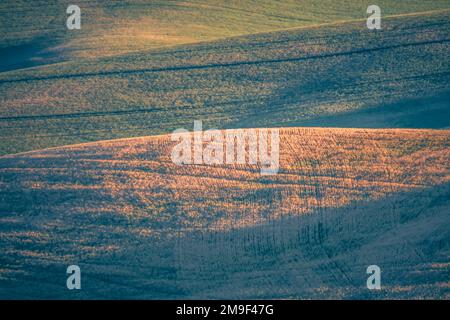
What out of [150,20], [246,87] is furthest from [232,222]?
[150,20]

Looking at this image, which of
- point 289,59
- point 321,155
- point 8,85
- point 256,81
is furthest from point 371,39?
point 8,85

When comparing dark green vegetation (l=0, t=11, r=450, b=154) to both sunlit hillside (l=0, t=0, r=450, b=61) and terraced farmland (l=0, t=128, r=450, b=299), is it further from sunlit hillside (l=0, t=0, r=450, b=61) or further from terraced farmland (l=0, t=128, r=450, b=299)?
terraced farmland (l=0, t=128, r=450, b=299)

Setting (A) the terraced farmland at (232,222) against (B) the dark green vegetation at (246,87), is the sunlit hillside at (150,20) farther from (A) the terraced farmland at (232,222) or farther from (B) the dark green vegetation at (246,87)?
(A) the terraced farmland at (232,222)

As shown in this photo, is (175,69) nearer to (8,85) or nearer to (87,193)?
(8,85)

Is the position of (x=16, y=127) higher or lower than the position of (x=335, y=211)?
higher

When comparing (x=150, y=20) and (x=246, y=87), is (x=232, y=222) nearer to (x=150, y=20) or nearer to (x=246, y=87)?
(x=246, y=87)

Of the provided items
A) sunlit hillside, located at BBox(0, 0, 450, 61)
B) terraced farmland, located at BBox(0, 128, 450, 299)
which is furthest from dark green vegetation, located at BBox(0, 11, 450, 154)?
terraced farmland, located at BBox(0, 128, 450, 299)

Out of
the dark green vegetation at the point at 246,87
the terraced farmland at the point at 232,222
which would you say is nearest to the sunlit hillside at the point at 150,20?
the dark green vegetation at the point at 246,87
